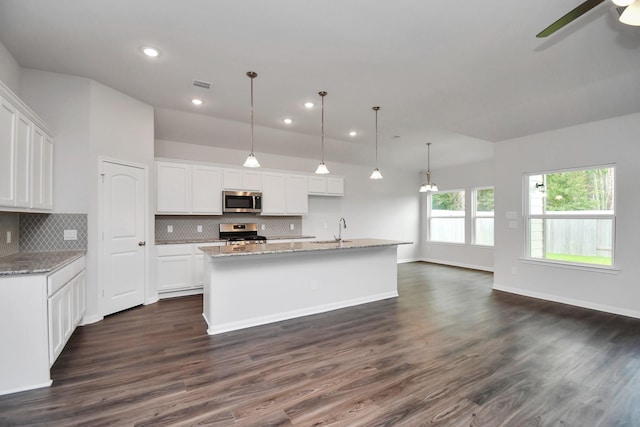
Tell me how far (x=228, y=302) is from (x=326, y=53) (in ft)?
9.46

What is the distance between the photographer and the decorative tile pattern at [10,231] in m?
2.99

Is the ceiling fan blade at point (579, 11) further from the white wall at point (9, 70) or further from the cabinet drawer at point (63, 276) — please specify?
the white wall at point (9, 70)

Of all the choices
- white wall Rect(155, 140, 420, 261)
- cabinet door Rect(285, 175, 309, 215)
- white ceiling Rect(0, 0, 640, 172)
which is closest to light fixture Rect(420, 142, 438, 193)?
white wall Rect(155, 140, 420, 261)

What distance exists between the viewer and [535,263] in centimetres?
486

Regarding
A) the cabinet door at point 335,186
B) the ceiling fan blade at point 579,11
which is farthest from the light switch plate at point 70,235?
the ceiling fan blade at point 579,11

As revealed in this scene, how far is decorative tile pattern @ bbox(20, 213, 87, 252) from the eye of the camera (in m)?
3.36

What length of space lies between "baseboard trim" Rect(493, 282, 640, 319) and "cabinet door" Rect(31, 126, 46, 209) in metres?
6.59

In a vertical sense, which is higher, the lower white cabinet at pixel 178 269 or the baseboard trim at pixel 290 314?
the lower white cabinet at pixel 178 269

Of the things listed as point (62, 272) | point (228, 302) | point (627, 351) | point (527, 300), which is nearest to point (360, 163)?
point (527, 300)

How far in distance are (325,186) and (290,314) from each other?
3.43 meters

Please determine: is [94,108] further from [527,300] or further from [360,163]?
[527,300]

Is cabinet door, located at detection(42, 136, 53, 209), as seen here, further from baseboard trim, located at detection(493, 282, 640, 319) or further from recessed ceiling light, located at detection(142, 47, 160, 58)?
baseboard trim, located at detection(493, 282, 640, 319)

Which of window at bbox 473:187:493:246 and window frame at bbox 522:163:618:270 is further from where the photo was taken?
window at bbox 473:187:493:246

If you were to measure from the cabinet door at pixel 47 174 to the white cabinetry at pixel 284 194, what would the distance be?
3142mm
